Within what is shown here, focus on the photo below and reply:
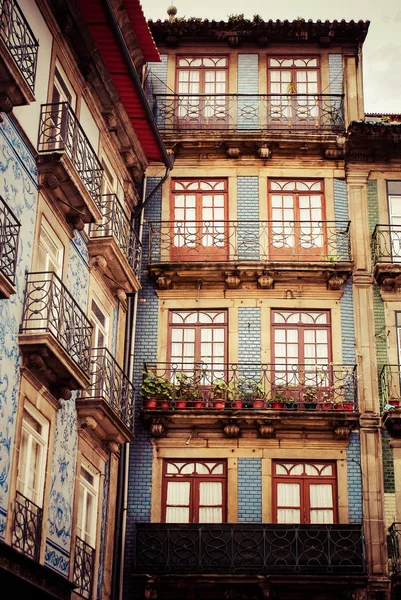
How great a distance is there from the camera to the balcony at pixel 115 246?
19.4m

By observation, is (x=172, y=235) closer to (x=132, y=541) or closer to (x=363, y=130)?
(x=363, y=130)

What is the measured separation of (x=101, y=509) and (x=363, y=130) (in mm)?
10138

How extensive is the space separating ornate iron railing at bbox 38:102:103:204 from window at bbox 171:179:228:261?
3946mm

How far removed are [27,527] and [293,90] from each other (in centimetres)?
1324

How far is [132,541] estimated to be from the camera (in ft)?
67.2

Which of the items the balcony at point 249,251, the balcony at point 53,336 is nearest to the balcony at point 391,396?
the balcony at point 249,251

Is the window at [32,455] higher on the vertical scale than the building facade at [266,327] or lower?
lower

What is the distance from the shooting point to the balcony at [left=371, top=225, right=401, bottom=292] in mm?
22422

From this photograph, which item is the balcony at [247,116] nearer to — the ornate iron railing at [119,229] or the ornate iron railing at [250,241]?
the ornate iron railing at [250,241]

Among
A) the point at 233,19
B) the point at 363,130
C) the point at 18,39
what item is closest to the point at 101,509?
the point at 18,39

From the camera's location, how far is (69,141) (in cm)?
1786

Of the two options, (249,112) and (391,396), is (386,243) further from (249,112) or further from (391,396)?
(249,112)

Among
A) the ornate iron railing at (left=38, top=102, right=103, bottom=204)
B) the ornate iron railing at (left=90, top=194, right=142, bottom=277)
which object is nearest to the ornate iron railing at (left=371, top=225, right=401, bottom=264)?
the ornate iron railing at (left=90, top=194, right=142, bottom=277)

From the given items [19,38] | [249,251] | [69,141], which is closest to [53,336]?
[69,141]
